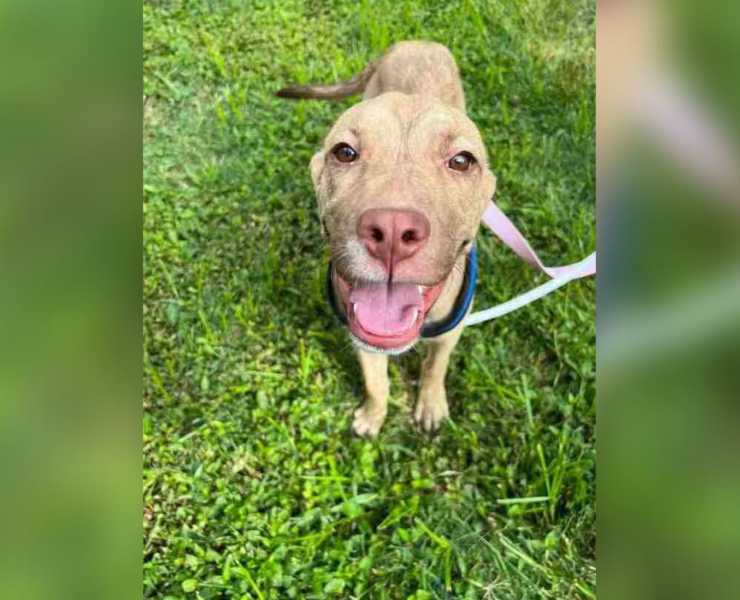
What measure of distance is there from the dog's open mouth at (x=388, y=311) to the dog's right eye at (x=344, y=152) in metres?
0.50

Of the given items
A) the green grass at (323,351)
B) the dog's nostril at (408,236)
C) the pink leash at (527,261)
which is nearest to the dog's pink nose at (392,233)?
the dog's nostril at (408,236)

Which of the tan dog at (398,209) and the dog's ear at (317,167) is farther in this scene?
the dog's ear at (317,167)

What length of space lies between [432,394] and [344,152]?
150 centimetres

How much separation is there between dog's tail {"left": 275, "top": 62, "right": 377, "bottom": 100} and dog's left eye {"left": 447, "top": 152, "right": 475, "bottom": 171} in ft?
5.03

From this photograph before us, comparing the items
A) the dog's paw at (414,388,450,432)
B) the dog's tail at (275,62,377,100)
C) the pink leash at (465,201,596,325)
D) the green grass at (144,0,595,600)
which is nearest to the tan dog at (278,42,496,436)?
the pink leash at (465,201,596,325)

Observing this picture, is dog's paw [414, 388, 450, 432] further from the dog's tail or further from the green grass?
the dog's tail

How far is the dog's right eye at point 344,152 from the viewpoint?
2451mm

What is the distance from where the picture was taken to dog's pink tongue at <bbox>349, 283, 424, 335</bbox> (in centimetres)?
245

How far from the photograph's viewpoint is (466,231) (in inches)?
94.7

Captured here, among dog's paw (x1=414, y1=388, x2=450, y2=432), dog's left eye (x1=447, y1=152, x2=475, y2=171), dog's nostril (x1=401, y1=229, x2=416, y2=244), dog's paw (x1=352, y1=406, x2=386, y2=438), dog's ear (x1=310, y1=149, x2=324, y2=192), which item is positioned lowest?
dog's paw (x1=352, y1=406, x2=386, y2=438)
